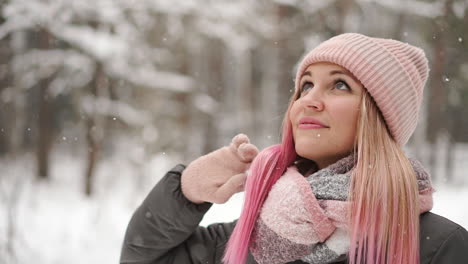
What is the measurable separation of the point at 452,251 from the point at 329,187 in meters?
0.42

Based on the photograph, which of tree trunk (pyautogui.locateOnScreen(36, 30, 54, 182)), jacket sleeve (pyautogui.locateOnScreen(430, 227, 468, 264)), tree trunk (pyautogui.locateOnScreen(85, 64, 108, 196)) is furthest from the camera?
tree trunk (pyautogui.locateOnScreen(85, 64, 108, 196))

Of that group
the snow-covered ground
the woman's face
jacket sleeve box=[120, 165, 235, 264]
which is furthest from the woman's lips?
the snow-covered ground

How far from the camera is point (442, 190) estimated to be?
7352 millimetres

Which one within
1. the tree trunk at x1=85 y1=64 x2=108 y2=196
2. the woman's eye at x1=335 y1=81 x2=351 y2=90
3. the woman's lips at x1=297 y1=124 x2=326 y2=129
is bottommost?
the tree trunk at x1=85 y1=64 x2=108 y2=196

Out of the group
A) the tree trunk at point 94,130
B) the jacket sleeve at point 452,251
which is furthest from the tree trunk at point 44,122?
the jacket sleeve at point 452,251

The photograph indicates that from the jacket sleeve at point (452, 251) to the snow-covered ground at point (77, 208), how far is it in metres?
3.83

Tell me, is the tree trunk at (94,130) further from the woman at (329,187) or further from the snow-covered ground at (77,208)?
the woman at (329,187)

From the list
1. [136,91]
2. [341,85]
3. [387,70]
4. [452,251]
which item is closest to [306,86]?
[341,85]

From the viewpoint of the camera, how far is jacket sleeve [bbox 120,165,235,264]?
163cm

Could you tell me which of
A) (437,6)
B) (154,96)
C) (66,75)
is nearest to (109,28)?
(66,75)

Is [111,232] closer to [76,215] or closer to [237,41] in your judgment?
[76,215]

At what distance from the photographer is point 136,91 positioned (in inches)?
335

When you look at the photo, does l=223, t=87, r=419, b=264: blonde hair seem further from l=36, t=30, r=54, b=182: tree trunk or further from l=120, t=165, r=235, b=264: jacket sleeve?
l=36, t=30, r=54, b=182: tree trunk

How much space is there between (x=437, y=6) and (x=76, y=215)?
22.5 feet
